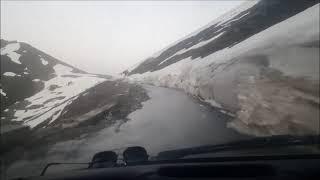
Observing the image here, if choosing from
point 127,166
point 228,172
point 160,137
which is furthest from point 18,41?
point 228,172

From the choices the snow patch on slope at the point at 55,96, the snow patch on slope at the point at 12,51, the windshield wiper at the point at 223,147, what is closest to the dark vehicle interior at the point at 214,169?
the windshield wiper at the point at 223,147

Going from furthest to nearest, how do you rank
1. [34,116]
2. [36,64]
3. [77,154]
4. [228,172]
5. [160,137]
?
[36,64]
[34,116]
[160,137]
[77,154]
[228,172]

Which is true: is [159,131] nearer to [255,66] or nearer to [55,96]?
[55,96]

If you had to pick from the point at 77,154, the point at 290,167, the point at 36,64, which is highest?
the point at 36,64

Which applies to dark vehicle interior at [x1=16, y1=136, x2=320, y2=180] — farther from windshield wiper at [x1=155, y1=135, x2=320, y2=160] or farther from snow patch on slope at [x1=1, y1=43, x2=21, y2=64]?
snow patch on slope at [x1=1, y1=43, x2=21, y2=64]

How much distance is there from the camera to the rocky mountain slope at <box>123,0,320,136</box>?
3.56 meters

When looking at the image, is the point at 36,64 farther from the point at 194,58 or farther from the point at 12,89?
the point at 194,58

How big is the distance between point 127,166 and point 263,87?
2.71m

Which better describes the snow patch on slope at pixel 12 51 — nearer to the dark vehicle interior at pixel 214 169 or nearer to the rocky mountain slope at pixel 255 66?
the rocky mountain slope at pixel 255 66

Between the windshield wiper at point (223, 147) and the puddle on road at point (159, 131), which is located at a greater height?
the puddle on road at point (159, 131)

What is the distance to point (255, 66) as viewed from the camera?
397 cm

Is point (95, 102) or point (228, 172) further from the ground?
point (95, 102)

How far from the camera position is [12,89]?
10.8 feet

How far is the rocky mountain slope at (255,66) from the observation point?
356 centimetres
